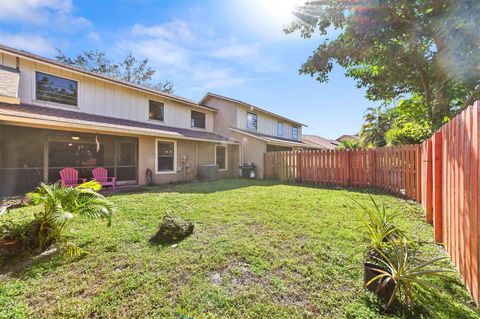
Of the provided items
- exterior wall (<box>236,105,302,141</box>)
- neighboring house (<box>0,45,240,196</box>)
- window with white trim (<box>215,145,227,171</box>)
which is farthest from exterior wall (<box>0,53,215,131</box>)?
exterior wall (<box>236,105,302,141</box>)

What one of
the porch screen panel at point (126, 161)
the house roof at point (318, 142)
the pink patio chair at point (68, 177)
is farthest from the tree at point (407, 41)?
the house roof at point (318, 142)

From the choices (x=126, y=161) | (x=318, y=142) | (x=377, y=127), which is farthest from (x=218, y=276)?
(x=318, y=142)

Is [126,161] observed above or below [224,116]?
below

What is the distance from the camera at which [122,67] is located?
89.9 ft

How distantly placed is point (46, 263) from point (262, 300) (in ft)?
10.9

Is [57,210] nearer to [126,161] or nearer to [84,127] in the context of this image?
[84,127]

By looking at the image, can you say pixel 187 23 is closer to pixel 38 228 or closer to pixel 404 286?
pixel 38 228

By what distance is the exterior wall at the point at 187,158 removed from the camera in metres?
10.7

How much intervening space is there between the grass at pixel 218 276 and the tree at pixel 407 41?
21.3 ft

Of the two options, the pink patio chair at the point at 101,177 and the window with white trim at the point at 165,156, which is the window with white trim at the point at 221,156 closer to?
the window with white trim at the point at 165,156

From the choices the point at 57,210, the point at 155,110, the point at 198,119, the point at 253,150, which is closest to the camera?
the point at 57,210

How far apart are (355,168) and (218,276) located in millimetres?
8885

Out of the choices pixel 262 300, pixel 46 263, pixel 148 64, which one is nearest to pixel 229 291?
pixel 262 300

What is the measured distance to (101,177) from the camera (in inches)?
372
